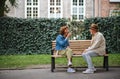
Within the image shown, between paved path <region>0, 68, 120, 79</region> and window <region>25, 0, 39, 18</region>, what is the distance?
25741 mm

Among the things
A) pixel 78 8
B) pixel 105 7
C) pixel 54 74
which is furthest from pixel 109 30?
pixel 78 8

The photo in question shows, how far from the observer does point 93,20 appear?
22.2m

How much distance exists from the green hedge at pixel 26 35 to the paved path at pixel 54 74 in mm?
7007

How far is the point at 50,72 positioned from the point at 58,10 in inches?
1049

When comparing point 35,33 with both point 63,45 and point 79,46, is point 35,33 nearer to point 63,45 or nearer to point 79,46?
point 79,46

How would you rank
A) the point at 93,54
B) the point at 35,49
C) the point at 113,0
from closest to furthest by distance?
the point at 93,54 < the point at 35,49 < the point at 113,0

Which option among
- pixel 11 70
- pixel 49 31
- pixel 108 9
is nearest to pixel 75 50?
pixel 11 70

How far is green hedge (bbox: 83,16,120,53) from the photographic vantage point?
22031 millimetres

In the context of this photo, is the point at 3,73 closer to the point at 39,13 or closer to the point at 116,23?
the point at 116,23

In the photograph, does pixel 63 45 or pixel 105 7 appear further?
pixel 105 7

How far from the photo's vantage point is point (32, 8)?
4038 cm

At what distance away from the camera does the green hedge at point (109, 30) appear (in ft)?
72.3

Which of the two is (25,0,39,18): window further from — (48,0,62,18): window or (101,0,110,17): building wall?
(101,0,110,17): building wall

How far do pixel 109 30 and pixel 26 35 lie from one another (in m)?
4.51
